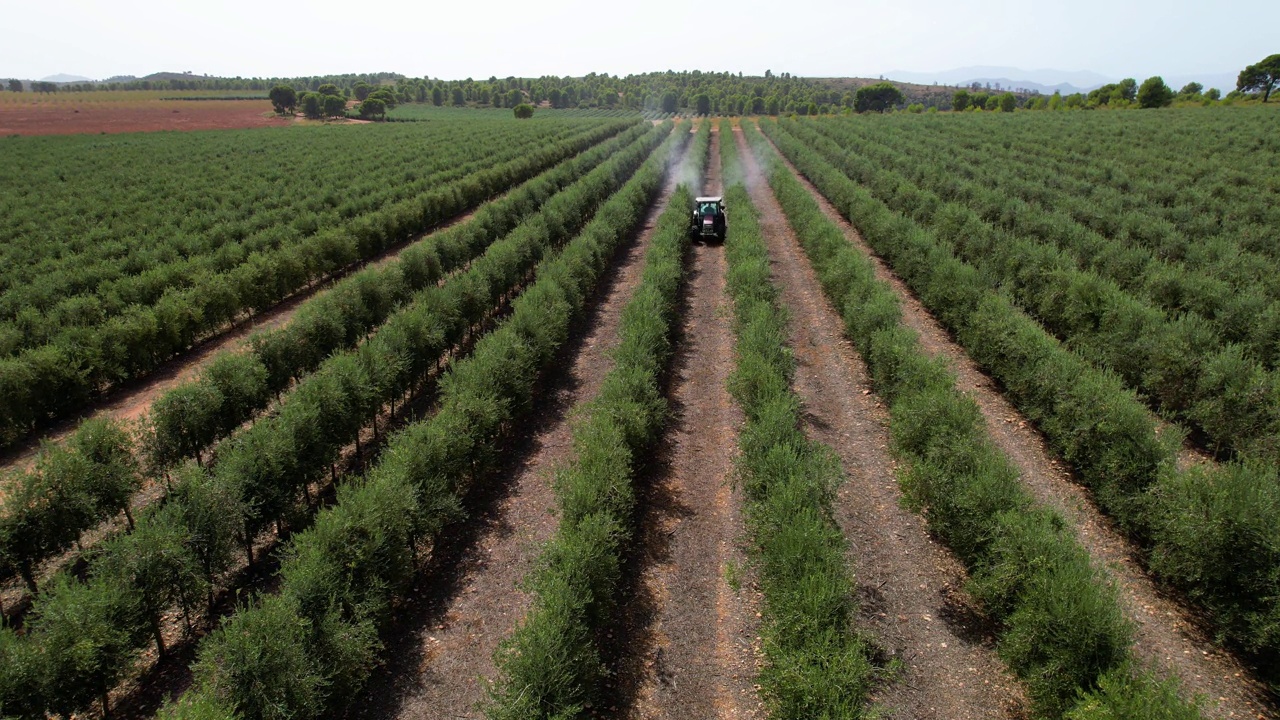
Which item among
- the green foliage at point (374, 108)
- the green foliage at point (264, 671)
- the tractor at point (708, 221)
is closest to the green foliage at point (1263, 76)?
the tractor at point (708, 221)

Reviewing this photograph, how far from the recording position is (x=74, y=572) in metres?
9.48

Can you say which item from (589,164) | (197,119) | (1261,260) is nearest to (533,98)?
(197,119)

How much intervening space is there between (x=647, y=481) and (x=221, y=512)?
7000 millimetres

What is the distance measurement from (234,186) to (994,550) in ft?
140

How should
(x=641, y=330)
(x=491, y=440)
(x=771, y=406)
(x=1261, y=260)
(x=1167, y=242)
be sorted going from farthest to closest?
(x=1167, y=242) < (x=1261, y=260) < (x=641, y=330) < (x=491, y=440) < (x=771, y=406)

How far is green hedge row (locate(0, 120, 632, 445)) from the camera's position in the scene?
13.3 metres

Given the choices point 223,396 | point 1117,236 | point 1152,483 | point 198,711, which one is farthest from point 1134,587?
point 1117,236

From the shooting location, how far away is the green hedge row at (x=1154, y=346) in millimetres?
11523

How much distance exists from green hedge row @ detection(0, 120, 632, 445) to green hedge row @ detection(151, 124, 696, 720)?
842 centimetres

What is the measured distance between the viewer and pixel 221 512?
28.5 ft

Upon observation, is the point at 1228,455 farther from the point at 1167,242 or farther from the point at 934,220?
the point at 934,220

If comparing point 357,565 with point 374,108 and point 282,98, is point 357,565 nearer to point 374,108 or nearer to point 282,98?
point 374,108

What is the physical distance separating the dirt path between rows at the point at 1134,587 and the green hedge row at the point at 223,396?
43.8 feet

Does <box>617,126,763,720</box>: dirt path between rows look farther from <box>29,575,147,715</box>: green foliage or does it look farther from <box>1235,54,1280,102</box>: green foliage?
<box>1235,54,1280,102</box>: green foliage
